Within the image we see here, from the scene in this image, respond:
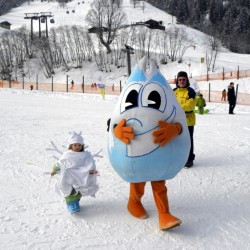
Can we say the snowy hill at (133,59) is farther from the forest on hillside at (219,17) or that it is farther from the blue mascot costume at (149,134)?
the blue mascot costume at (149,134)

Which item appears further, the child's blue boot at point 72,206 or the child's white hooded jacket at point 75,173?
the child's blue boot at point 72,206

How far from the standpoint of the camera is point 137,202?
4402 mm

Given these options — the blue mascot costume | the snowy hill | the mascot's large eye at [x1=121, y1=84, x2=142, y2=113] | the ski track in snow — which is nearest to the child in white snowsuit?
the ski track in snow

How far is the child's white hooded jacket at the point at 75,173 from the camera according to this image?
4.29 meters

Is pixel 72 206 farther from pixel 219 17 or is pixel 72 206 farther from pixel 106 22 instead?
pixel 219 17

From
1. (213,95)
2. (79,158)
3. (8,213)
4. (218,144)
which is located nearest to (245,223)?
(79,158)

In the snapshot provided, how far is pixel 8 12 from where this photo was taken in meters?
112

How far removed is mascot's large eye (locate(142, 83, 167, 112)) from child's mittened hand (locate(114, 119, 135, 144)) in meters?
0.31

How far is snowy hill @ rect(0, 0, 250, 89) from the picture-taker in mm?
47731

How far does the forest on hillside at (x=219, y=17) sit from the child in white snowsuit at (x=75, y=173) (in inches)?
2682

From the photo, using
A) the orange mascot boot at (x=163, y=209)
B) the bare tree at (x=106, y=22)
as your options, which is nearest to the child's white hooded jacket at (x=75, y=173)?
the orange mascot boot at (x=163, y=209)

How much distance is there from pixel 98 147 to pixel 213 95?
1806 cm

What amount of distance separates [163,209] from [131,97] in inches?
51.7

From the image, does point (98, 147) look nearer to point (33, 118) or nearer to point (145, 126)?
point (145, 126)
